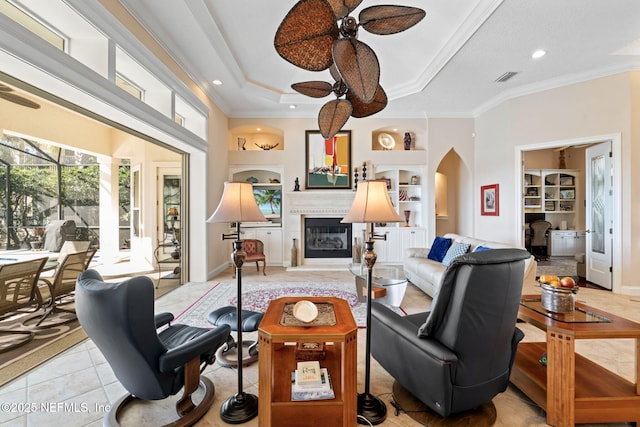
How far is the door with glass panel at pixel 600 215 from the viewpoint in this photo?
13.7 ft

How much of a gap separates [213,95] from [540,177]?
725 cm

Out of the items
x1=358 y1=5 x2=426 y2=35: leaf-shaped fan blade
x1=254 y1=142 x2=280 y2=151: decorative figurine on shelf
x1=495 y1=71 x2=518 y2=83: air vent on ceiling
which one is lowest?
x1=358 y1=5 x2=426 y2=35: leaf-shaped fan blade

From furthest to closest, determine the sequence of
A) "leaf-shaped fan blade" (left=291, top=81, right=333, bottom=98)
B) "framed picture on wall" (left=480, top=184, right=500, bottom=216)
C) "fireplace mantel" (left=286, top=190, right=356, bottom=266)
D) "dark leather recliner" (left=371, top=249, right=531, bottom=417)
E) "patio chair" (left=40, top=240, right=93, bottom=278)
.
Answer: "fireplace mantel" (left=286, top=190, right=356, bottom=266) → "framed picture on wall" (left=480, top=184, right=500, bottom=216) → "patio chair" (left=40, top=240, right=93, bottom=278) → "leaf-shaped fan blade" (left=291, top=81, right=333, bottom=98) → "dark leather recliner" (left=371, top=249, right=531, bottom=417)

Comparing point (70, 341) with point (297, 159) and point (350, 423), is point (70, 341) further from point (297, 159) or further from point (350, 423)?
point (297, 159)

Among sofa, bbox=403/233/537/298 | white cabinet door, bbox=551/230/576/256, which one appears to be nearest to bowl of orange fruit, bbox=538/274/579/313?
sofa, bbox=403/233/537/298

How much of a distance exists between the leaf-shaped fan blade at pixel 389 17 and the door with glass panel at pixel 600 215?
4831 mm

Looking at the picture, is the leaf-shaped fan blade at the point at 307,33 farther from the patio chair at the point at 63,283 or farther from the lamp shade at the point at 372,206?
the patio chair at the point at 63,283

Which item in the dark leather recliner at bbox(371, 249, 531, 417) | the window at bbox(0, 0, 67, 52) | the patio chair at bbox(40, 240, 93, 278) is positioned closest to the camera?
the dark leather recliner at bbox(371, 249, 531, 417)

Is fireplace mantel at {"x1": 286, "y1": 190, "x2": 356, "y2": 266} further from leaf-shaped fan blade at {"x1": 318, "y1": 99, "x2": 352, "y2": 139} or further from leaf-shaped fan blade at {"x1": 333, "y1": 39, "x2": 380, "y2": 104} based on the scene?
leaf-shaped fan blade at {"x1": 333, "y1": 39, "x2": 380, "y2": 104}

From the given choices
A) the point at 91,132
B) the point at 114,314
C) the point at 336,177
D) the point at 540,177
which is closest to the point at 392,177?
the point at 336,177

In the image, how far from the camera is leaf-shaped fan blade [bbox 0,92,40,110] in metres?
1.98

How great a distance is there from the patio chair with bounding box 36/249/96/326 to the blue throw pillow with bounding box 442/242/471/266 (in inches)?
169

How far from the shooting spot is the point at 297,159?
595cm

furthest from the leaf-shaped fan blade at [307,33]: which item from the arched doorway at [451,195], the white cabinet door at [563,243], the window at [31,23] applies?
the white cabinet door at [563,243]
